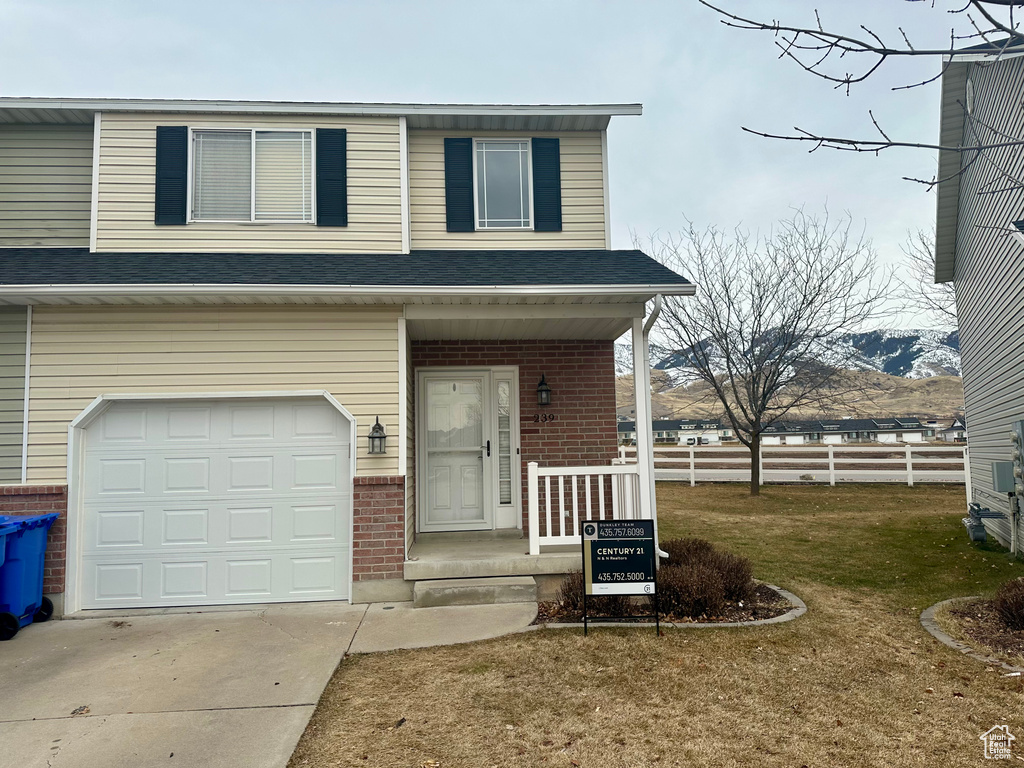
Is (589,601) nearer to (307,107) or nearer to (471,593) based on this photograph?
(471,593)

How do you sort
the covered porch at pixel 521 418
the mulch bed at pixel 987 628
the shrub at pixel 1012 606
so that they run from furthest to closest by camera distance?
the covered porch at pixel 521 418
the shrub at pixel 1012 606
the mulch bed at pixel 987 628

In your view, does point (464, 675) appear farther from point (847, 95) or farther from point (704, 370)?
point (704, 370)

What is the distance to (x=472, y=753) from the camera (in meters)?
3.27

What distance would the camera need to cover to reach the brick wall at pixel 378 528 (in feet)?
20.6

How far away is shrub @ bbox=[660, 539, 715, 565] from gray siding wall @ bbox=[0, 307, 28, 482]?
669 centimetres

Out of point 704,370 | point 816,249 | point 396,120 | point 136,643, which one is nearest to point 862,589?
point 136,643

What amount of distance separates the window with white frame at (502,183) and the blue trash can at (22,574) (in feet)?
18.7

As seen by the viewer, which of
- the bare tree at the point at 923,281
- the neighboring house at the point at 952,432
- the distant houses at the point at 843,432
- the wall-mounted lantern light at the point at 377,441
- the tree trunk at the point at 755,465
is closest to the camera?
the wall-mounted lantern light at the point at 377,441

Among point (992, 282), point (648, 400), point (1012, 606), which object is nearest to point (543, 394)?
point (648, 400)

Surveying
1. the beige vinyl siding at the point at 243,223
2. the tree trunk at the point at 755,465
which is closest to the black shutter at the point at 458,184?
the beige vinyl siding at the point at 243,223

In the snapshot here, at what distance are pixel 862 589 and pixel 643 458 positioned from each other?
2.75 metres

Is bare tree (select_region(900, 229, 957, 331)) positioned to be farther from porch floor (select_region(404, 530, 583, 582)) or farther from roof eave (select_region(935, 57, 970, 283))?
porch floor (select_region(404, 530, 583, 582))

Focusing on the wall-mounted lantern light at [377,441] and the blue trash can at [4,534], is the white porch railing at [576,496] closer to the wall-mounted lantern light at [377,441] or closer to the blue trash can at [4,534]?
Answer: the wall-mounted lantern light at [377,441]

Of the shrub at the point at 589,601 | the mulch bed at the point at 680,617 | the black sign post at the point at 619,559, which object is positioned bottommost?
the mulch bed at the point at 680,617
